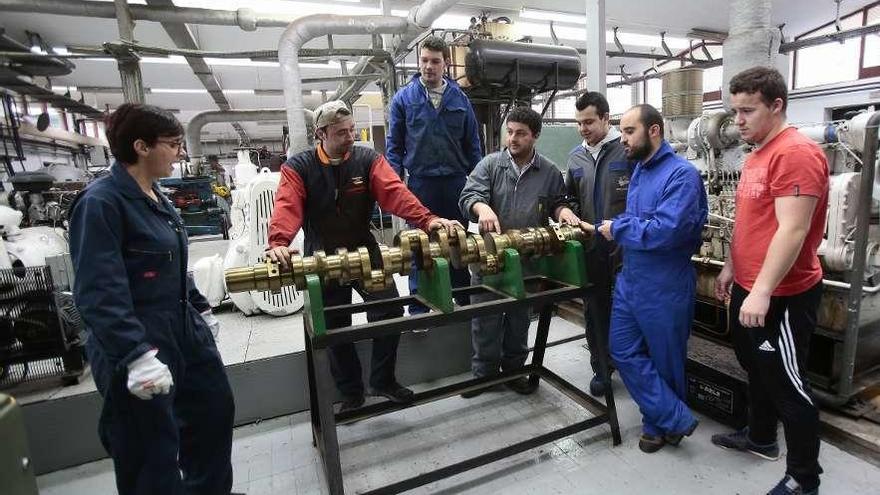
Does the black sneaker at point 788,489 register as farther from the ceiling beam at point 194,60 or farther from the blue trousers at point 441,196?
the ceiling beam at point 194,60

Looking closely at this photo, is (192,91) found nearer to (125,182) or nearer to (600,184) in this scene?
(125,182)

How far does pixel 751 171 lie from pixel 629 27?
5137mm

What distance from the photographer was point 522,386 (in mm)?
2268

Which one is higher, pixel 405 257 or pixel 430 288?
pixel 405 257

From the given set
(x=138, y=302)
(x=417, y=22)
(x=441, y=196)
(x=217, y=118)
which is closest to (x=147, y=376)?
(x=138, y=302)

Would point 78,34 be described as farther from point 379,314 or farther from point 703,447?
point 703,447

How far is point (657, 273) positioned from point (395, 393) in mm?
1177

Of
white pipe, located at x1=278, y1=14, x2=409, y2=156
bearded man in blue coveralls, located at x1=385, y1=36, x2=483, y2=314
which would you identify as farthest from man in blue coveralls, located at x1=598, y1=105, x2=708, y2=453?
white pipe, located at x1=278, y1=14, x2=409, y2=156

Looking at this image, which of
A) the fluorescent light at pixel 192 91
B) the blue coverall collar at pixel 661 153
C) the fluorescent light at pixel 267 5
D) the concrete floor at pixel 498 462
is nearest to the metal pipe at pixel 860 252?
the concrete floor at pixel 498 462

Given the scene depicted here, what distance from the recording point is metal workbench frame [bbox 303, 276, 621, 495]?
1.46 metres

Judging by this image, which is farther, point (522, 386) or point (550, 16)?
point (550, 16)

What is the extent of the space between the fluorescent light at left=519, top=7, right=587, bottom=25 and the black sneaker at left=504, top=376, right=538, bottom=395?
3.92 m

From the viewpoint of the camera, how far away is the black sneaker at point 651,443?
1767mm

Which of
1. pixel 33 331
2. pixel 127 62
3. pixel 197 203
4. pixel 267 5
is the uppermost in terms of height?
pixel 267 5
